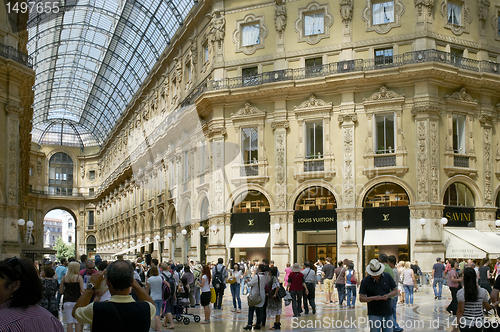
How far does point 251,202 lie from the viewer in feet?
110

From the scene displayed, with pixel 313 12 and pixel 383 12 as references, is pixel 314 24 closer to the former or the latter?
pixel 313 12

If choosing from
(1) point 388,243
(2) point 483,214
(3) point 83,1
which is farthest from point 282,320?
(3) point 83,1

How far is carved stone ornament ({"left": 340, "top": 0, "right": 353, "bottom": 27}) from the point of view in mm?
31516

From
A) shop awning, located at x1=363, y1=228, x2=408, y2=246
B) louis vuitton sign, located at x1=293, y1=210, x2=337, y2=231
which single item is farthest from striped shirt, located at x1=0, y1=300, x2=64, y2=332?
louis vuitton sign, located at x1=293, y1=210, x2=337, y2=231

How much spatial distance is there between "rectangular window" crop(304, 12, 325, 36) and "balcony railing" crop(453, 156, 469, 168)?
10.4 metres

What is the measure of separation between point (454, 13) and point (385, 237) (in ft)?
43.5

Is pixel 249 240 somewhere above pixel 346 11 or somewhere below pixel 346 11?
below

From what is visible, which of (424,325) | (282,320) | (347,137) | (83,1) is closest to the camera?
(424,325)

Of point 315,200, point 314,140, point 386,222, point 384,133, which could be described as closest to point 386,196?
point 386,222

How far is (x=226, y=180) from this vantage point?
111 feet

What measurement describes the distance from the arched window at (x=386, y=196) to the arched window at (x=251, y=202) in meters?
5.98

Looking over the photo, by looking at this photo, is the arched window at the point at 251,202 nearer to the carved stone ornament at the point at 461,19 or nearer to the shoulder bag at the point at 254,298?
the carved stone ornament at the point at 461,19

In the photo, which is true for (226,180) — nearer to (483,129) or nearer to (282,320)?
(483,129)

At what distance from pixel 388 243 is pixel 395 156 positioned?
4749 mm
